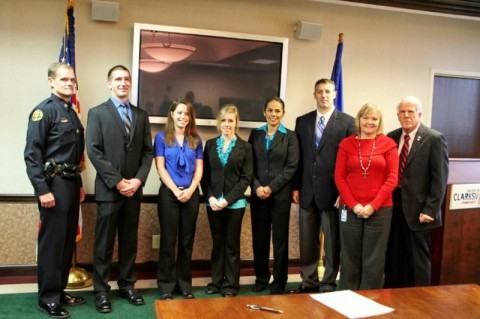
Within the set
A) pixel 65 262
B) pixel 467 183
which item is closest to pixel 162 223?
pixel 65 262

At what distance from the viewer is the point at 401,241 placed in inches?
132

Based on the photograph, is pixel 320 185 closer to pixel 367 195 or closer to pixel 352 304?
pixel 367 195

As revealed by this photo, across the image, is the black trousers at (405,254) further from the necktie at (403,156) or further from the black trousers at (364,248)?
the black trousers at (364,248)

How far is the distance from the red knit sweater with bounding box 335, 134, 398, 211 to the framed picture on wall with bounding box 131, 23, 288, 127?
4.19ft

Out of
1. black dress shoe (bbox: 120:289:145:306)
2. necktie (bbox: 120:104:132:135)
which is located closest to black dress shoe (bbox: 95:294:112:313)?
black dress shoe (bbox: 120:289:145:306)

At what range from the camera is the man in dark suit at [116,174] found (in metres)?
3.22

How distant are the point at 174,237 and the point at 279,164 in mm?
959

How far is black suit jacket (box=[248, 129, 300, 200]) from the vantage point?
356 cm

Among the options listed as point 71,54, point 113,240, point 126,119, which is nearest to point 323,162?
point 126,119

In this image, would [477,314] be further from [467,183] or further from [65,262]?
[65,262]

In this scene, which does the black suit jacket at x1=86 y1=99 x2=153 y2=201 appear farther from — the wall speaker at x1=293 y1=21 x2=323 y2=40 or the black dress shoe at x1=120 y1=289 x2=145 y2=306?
the wall speaker at x1=293 y1=21 x2=323 y2=40

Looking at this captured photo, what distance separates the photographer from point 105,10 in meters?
3.76

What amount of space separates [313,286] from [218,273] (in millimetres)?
754

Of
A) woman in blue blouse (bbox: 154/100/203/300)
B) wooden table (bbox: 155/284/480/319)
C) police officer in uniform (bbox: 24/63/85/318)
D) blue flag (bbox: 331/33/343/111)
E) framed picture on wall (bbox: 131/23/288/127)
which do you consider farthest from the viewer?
blue flag (bbox: 331/33/343/111)
